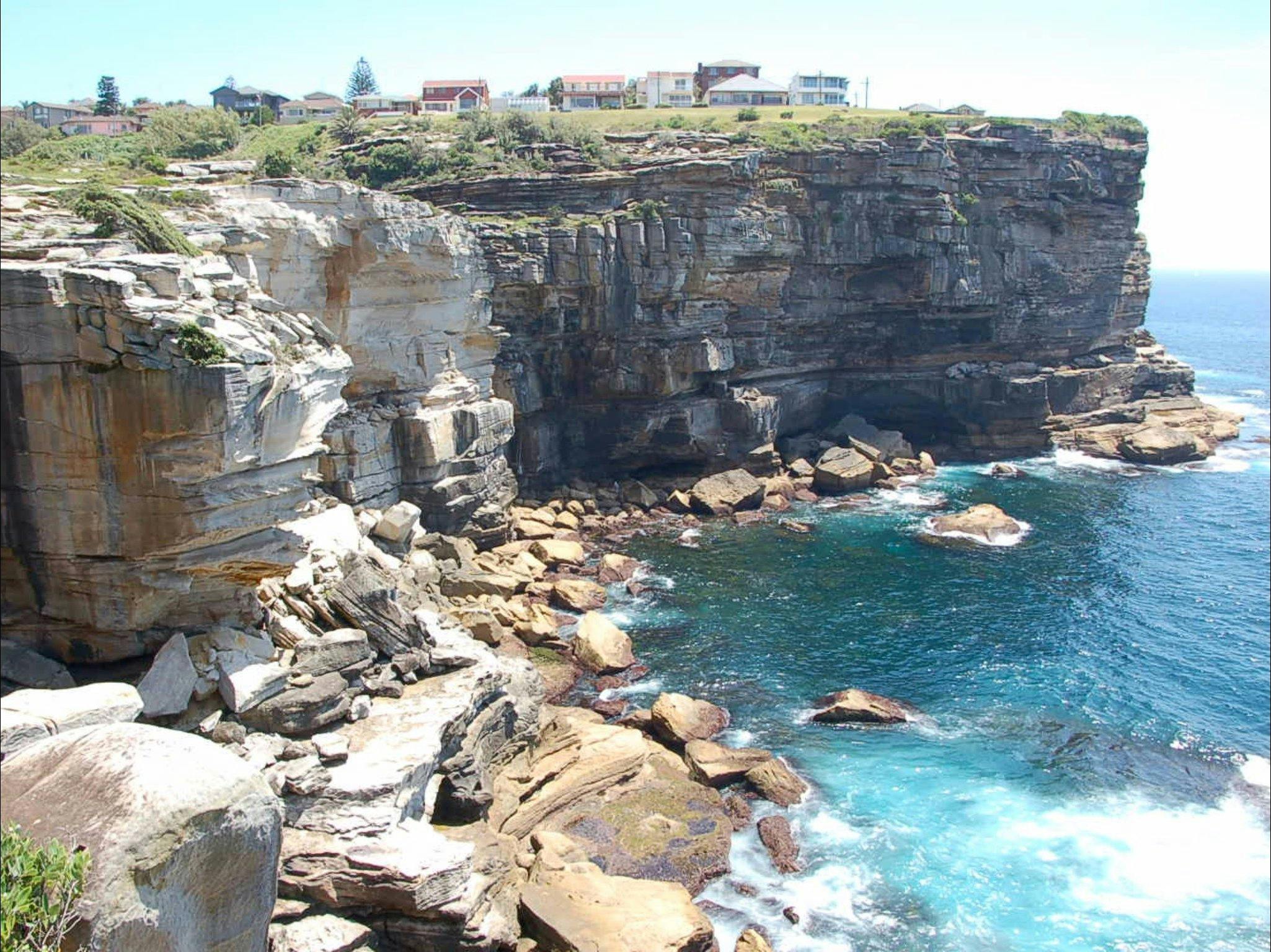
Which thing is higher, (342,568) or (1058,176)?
(1058,176)

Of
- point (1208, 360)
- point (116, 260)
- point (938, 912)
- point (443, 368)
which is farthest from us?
point (1208, 360)

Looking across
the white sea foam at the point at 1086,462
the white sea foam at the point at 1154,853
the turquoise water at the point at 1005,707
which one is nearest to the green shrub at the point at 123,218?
the turquoise water at the point at 1005,707

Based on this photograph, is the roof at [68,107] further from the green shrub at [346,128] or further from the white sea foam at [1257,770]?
the white sea foam at [1257,770]

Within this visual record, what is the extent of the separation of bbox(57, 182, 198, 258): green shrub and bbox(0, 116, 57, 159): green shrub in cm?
3219

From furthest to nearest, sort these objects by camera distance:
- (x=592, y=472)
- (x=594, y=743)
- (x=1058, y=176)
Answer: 1. (x=1058, y=176)
2. (x=592, y=472)
3. (x=594, y=743)

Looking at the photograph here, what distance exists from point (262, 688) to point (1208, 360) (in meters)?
140

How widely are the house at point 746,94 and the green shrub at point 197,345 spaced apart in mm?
83624

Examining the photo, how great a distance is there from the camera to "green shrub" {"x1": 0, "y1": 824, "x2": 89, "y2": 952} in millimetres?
11258

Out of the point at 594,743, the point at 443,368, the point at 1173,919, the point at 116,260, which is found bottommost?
the point at 1173,919

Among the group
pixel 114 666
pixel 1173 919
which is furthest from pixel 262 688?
pixel 1173 919

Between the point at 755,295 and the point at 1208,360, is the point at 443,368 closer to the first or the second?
the point at 755,295

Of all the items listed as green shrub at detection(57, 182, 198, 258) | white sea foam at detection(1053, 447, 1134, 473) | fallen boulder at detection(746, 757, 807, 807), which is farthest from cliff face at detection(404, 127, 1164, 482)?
fallen boulder at detection(746, 757, 807, 807)

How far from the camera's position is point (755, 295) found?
6494 centimetres

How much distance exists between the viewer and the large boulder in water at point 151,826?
40.3ft
